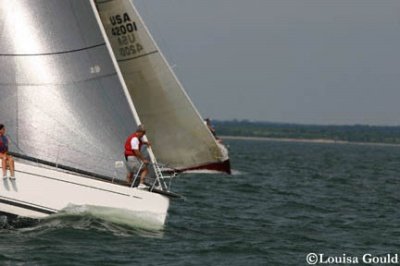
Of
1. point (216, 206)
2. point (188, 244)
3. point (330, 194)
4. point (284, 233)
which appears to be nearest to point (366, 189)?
point (330, 194)

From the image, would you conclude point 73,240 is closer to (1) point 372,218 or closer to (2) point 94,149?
(2) point 94,149

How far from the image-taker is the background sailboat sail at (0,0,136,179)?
915 inches

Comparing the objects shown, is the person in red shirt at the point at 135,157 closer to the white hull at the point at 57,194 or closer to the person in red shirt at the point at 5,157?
the white hull at the point at 57,194

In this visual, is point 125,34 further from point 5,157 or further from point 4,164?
point 4,164

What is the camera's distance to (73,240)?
21906 mm

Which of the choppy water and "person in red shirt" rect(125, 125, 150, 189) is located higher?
"person in red shirt" rect(125, 125, 150, 189)

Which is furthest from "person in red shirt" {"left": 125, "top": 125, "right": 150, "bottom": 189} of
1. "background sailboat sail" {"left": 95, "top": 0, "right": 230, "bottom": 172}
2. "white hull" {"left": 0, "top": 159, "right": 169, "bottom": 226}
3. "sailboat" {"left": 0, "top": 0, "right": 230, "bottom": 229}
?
"background sailboat sail" {"left": 95, "top": 0, "right": 230, "bottom": 172}

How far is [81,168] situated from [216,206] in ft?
30.0

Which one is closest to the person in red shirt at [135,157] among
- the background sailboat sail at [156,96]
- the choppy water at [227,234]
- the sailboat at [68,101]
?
the sailboat at [68,101]

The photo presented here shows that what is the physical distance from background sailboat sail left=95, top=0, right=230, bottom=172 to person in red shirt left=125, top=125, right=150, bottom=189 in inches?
268

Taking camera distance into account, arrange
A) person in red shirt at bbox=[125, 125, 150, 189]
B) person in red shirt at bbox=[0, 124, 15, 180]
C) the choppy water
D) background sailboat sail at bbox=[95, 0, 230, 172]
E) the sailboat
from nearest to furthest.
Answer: the choppy water
person in red shirt at bbox=[0, 124, 15, 180]
the sailboat
person in red shirt at bbox=[125, 125, 150, 189]
background sailboat sail at bbox=[95, 0, 230, 172]

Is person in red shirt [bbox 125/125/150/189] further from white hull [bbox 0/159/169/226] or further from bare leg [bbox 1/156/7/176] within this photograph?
bare leg [bbox 1/156/7/176]

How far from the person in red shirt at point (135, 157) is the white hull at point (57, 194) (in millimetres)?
532

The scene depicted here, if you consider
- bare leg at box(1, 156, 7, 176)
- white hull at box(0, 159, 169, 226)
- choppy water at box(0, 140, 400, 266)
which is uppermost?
bare leg at box(1, 156, 7, 176)
